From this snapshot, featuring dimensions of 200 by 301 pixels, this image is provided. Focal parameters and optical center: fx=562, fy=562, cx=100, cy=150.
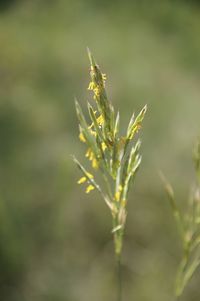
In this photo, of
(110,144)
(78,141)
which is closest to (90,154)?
(110,144)

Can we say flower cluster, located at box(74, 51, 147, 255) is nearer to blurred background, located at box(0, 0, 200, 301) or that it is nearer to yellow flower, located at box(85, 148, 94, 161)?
yellow flower, located at box(85, 148, 94, 161)

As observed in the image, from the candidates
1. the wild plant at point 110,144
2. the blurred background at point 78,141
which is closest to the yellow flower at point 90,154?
the wild plant at point 110,144

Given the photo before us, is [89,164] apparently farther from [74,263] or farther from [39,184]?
[74,263]

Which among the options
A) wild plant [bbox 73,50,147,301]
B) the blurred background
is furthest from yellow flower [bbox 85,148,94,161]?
the blurred background

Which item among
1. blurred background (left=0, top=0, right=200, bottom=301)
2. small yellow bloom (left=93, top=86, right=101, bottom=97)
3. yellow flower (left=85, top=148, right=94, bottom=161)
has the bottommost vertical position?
blurred background (left=0, top=0, right=200, bottom=301)

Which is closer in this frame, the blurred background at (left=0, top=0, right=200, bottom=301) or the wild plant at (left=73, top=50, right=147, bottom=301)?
the wild plant at (left=73, top=50, right=147, bottom=301)

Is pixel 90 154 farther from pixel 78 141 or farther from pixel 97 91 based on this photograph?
pixel 78 141

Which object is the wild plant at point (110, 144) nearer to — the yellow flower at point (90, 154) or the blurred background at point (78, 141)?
the yellow flower at point (90, 154)

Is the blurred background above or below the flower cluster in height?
below

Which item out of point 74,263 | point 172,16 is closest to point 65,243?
point 74,263
